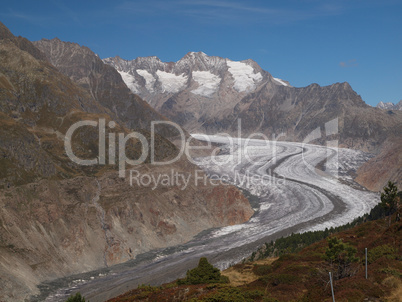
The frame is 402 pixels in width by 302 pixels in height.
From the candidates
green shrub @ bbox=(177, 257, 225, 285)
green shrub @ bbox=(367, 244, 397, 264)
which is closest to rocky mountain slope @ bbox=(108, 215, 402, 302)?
green shrub @ bbox=(367, 244, 397, 264)

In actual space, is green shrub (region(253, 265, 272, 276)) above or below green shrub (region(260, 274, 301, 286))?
below

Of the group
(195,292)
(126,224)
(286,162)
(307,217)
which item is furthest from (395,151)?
(195,292)

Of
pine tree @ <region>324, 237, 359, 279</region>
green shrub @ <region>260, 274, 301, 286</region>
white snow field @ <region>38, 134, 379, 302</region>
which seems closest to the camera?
pine tree @ <region>324, 237, 359, 279</region>

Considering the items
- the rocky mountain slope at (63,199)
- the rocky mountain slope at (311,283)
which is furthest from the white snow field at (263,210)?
the rocky mountain slope at (311,283)

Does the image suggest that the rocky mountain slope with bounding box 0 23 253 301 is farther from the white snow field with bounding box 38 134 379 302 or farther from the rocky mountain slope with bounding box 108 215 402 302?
the rocky mountain slope with bounding box 108 215 402 302

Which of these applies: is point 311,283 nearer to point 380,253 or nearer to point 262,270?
point 380,253

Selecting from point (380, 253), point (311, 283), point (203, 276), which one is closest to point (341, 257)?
point (311, 283)

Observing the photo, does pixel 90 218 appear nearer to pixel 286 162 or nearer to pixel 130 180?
pixel 130 180
